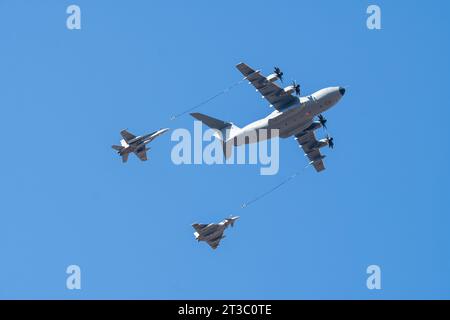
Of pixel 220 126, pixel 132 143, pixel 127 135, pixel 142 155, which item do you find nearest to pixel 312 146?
pixel 220 126

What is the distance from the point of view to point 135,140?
99688 millimetres

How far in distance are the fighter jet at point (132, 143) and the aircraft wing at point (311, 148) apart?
1640 cm

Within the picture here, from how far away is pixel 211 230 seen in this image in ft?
320

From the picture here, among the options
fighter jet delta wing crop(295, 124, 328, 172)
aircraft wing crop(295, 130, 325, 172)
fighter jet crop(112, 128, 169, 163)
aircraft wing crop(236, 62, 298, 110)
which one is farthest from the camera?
aircraft wing crop(295, 130, 325, 172)

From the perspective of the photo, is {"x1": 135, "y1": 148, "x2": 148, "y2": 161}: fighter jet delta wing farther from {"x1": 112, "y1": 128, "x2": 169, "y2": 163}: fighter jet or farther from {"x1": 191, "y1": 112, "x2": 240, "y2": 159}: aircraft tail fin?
{"x1": 191, "y1": 112, "x2": 240, "y2": 159}: aircraft tail fin

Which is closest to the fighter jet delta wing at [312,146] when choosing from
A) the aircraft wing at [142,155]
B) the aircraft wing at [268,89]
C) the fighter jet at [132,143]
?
the aircraft wing at [268,89]

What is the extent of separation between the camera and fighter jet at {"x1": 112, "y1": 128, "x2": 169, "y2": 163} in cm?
9969

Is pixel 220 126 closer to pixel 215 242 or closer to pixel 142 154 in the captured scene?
pixel 142 154

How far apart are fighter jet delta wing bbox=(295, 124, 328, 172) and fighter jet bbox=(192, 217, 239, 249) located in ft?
46.9

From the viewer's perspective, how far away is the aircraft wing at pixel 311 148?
106863mm

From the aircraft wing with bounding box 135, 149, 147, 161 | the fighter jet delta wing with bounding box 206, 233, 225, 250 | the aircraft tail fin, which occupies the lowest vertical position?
the fighter jet delta wing with bounding box 206, 233, 225, 250

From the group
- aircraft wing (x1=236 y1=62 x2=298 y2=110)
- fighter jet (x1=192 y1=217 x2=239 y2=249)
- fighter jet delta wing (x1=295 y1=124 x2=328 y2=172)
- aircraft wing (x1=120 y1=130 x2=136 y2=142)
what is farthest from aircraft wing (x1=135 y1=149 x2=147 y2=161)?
fighter jet delta wing (x1=295 y1=124 x2=328 y2=172)
